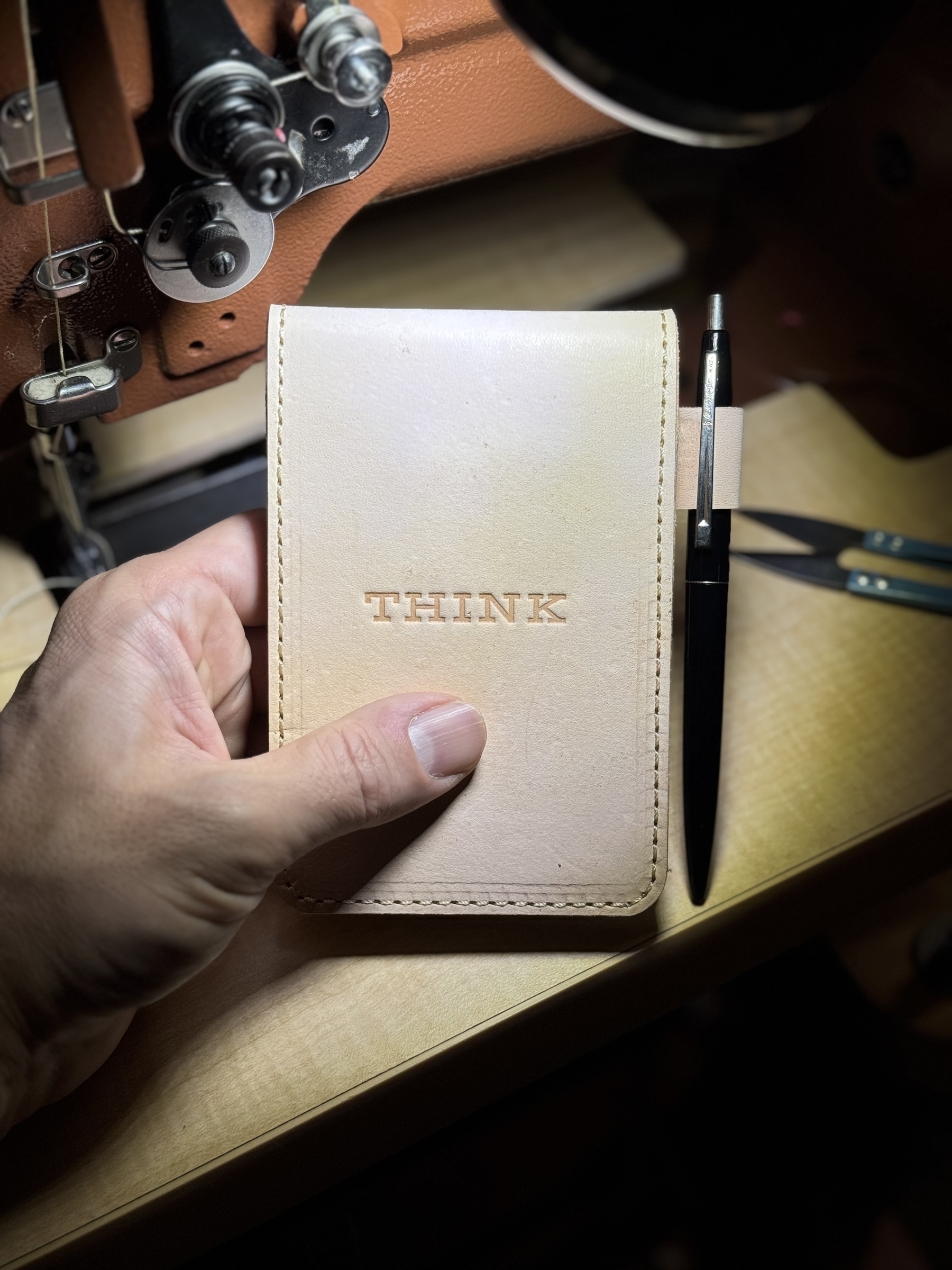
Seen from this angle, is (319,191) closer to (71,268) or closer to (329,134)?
(329,134)

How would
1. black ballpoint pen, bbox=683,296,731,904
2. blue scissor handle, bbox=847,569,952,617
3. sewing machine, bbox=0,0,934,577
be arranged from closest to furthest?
sewing machine, bbox=0,0,934,577, black ballpoint pen, bbox=683,296,731,904, blue scissor handle, bbox=847,569,952,617

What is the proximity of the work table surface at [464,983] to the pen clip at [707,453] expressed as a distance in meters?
0.16

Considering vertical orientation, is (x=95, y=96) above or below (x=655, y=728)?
above

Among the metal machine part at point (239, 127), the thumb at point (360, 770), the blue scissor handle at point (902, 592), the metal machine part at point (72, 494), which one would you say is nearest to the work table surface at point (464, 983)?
the blue scissor handle at point (902, 592)

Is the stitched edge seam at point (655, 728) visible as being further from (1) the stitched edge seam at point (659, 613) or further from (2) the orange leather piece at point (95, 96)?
(2) the orange leather piece at point (95, 96)

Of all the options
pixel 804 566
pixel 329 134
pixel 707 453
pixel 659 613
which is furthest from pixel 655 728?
pixel 329 134

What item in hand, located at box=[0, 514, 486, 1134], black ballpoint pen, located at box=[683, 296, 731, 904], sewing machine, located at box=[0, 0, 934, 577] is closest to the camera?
sewing machine, located at box=[0, 0, 934, 577]

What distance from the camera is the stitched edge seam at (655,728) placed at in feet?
1.95

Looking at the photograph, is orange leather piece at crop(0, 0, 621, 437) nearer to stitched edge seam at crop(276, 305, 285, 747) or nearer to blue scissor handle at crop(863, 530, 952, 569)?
stitched edge seam at crop(276, 305, 285, 747)

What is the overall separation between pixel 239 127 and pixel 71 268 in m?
0.13

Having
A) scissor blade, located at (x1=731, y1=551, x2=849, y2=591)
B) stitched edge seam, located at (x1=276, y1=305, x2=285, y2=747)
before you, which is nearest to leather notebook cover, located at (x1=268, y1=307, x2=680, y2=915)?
stitched edge seam, located at (x1=276, y1=305, x2=285, y2=747)

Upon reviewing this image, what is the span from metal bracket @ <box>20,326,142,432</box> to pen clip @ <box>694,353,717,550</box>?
1.13 feet

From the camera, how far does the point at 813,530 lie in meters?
0.82

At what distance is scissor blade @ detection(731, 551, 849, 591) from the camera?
0.80 metres
